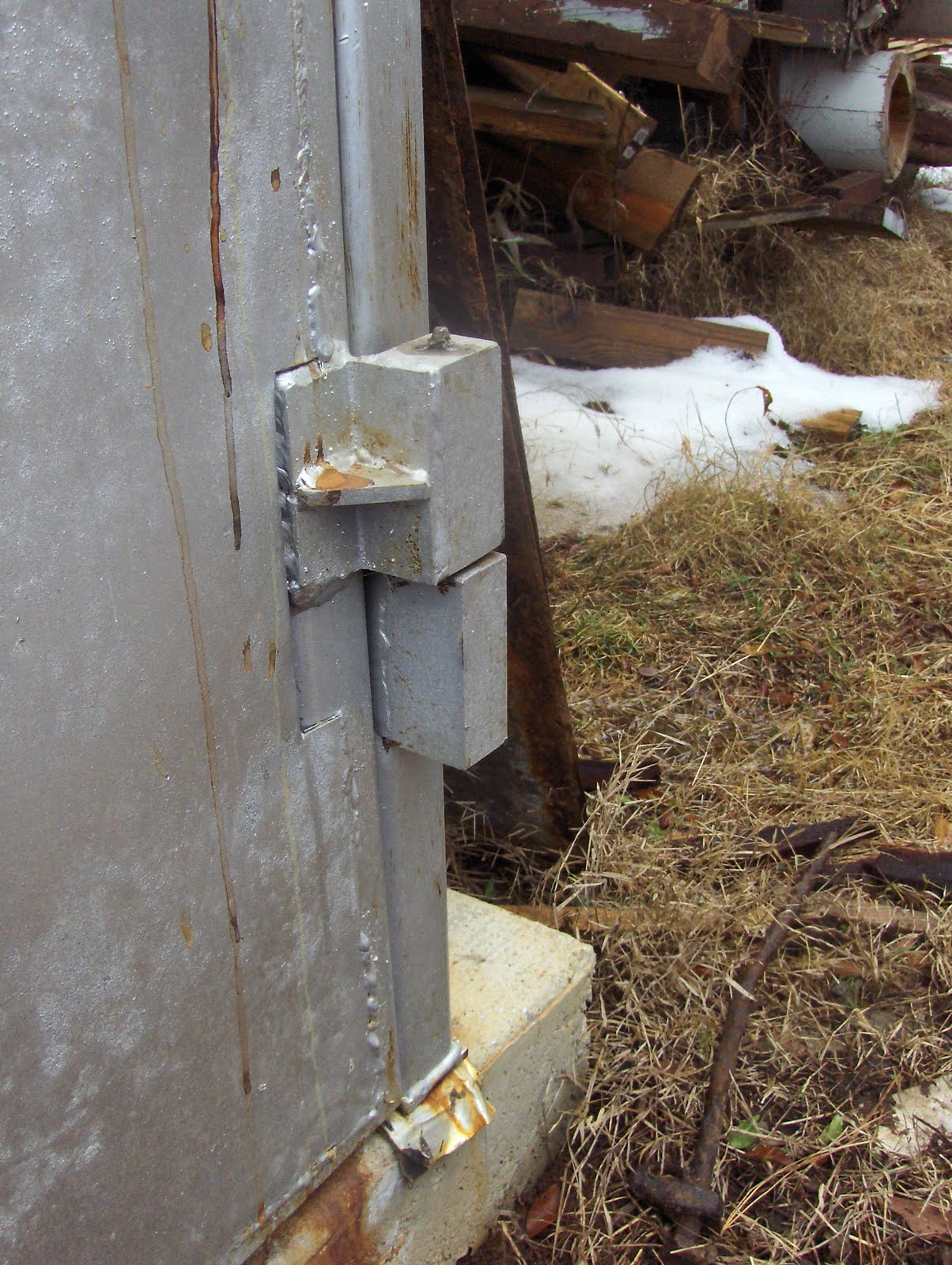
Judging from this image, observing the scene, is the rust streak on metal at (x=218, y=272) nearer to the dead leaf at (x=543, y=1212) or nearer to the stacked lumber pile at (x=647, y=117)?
the dead leaf at (x=543, y=1212)

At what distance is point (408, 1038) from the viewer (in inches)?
63.6

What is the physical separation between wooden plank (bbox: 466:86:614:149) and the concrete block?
11.2 ft

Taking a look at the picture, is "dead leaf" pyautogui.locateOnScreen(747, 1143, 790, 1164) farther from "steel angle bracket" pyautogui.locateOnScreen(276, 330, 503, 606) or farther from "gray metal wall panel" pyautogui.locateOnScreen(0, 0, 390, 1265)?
"steel angle bracket" pyautogui.locateOnScreen(276, 330, 503, 606)

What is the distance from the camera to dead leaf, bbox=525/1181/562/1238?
1.97 metres

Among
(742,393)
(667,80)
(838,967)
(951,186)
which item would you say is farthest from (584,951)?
(951,186)

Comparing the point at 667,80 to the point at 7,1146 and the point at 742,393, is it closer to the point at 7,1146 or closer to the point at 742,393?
the point at 742,393

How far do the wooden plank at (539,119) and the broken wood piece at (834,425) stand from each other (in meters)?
1.39

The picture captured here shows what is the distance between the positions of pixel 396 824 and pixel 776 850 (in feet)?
4.76

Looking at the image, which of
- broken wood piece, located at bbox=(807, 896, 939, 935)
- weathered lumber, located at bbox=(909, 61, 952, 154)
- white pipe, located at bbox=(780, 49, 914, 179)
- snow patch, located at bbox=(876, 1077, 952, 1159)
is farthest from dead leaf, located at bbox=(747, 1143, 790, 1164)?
weathered lumber, located at bbox=(909, 61, 952, 154)

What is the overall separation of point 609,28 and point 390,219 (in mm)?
3971

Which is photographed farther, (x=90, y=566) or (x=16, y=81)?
(x=90, y=566)

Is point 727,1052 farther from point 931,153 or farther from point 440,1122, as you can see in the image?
point 931,153

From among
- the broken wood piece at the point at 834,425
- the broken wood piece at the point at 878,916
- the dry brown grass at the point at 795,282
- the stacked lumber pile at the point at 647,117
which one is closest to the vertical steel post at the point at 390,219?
the broken wood piece at the point at 878,916

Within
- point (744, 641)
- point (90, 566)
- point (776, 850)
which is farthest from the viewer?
point (744, 641)
